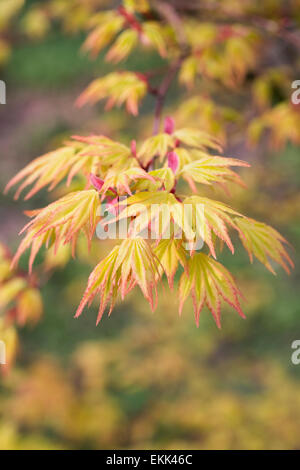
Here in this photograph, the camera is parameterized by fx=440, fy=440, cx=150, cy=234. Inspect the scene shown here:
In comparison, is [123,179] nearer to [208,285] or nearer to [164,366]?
[208,285]

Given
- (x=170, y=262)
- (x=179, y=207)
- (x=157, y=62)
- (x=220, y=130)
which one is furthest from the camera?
(x=157, y=62)

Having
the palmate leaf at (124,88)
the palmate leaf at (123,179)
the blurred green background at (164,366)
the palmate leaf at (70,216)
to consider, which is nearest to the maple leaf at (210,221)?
the palmate leaf at (123,179)

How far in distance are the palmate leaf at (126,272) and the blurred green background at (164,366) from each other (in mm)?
2018

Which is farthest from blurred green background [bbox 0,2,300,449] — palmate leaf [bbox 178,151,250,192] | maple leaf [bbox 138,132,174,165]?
palmate leaf [bbox 178,151,250,192]

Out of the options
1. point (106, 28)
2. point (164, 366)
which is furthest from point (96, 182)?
point (164, 366)

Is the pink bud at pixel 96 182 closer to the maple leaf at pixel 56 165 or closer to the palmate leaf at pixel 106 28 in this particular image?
the maple leaf at pixel 56 165

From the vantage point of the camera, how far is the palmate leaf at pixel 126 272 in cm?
93

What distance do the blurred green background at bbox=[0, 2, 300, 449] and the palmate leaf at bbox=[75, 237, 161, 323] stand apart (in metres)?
2.02

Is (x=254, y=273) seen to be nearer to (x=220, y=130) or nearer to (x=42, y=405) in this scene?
(x=42, y=405)

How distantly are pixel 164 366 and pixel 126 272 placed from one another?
2660 millimetres

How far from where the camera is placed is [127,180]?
1.03 m

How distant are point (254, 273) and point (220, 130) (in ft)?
11.6
